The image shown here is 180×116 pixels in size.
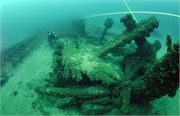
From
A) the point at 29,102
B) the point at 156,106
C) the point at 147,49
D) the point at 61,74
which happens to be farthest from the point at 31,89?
the point at 147,49

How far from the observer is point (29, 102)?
5.20 metres

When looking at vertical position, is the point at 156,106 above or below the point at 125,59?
below

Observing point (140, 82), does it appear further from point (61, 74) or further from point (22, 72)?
point (22, 72)

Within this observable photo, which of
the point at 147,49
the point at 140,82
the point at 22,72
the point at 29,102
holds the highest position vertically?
the point at 147,49

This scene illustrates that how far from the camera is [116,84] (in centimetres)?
395

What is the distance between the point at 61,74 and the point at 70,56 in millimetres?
1157

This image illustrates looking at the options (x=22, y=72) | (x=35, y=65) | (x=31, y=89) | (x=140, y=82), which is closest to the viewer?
(x=140, y=82)

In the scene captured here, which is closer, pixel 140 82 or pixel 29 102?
pixel 140 82

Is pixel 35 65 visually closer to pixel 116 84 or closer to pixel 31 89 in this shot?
pixel 31 89

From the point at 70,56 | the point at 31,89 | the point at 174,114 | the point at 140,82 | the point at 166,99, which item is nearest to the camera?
the point at 140,82

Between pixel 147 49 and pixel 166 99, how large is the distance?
2.43 m

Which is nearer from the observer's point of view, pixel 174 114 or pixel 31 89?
pixel 174 114

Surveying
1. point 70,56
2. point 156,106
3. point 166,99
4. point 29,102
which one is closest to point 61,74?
point 70,56

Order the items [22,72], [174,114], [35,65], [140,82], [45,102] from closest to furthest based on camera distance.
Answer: [140,82] < [174,114] < [45,102] < [22,72] < [35,65]
